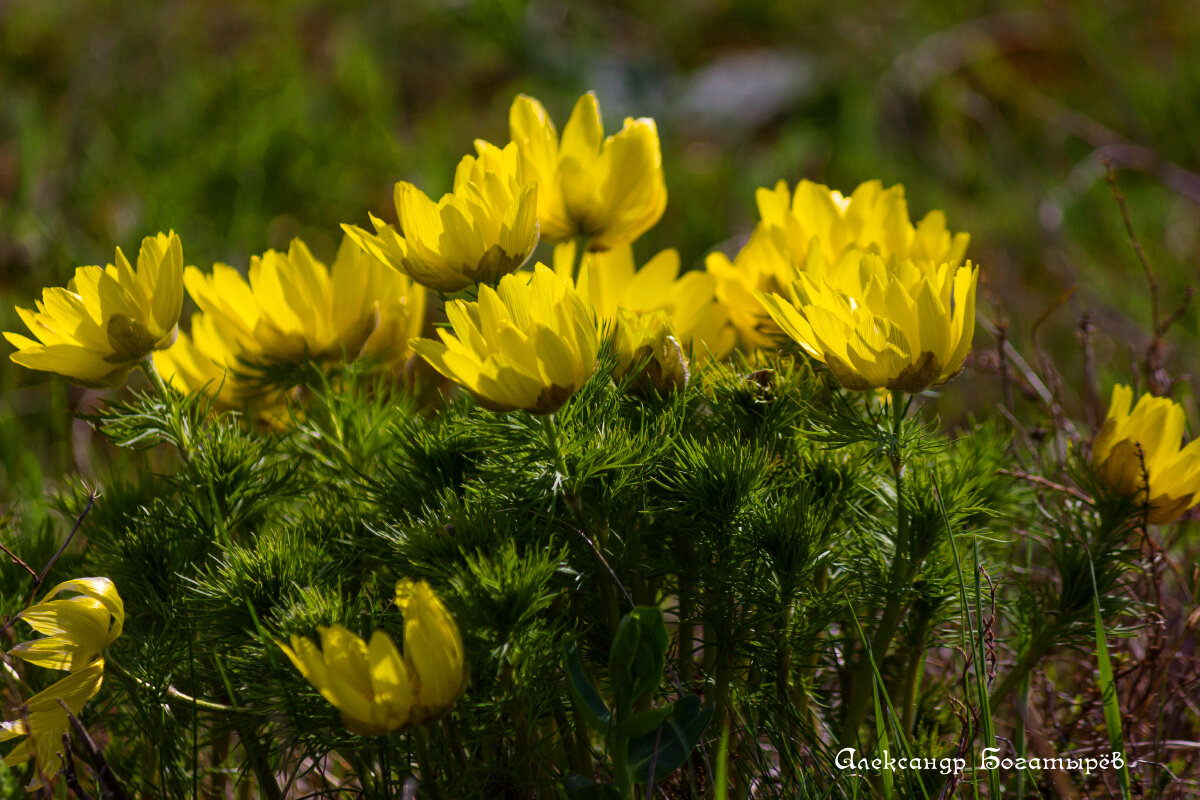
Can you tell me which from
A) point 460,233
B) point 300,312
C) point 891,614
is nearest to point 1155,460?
point 891,614

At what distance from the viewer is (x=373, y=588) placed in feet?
3.26

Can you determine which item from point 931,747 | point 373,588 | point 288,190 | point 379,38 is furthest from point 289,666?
point 379,38

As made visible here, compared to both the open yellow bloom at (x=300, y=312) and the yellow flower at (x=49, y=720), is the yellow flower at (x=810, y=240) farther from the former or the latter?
the yellow flower at (x=49, y=720)

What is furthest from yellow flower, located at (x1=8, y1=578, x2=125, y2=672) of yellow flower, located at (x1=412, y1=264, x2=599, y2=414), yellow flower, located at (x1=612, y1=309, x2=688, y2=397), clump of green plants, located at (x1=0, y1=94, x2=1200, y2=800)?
yellow flower, located at (x1=612, y1=309, x2=688, y2=397)

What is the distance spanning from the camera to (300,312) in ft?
3.72

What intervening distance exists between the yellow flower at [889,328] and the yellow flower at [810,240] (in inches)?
10.0

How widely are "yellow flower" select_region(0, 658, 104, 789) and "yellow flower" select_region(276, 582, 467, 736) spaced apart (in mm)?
228

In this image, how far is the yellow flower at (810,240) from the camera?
45.8 inches

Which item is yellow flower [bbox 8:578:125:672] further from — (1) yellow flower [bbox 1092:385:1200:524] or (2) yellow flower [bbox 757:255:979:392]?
(1) yellow flower [bbox 1092:385:1200:524]

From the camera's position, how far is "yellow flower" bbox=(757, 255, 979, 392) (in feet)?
2.83

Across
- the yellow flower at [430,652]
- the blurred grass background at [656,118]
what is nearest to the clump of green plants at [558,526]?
the yellow flower at [430,652]

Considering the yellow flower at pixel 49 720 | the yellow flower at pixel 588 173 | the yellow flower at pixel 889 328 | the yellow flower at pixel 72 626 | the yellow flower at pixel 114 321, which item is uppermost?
the yellow flower at pixel 588 173

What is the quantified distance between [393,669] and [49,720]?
363 millimetres

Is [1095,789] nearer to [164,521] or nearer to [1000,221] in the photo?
[164,521]
